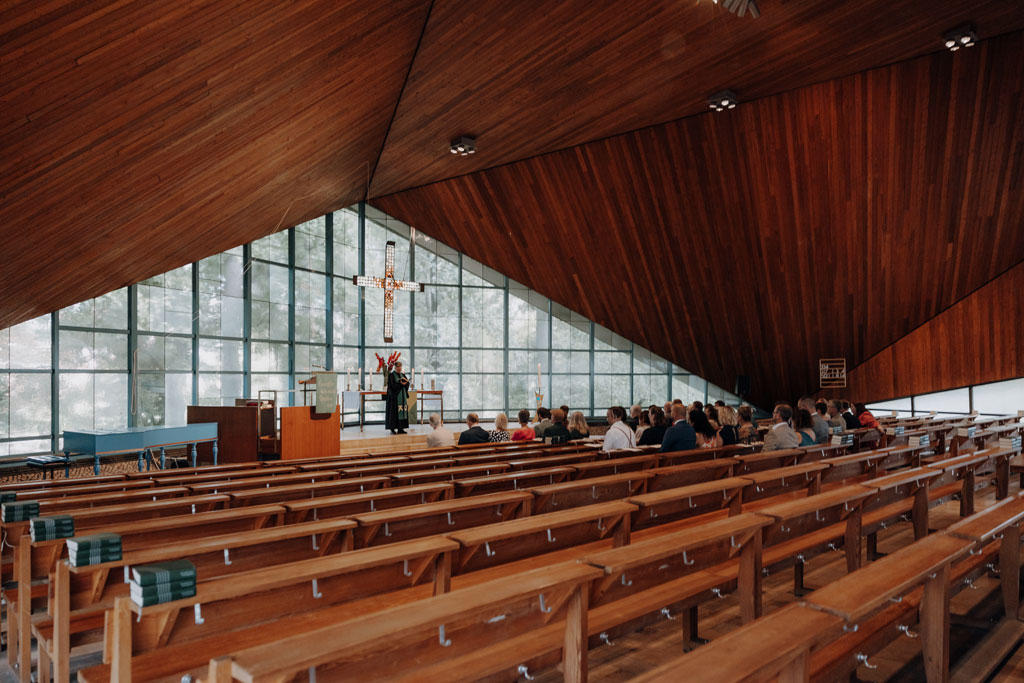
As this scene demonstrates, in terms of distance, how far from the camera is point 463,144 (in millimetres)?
9789

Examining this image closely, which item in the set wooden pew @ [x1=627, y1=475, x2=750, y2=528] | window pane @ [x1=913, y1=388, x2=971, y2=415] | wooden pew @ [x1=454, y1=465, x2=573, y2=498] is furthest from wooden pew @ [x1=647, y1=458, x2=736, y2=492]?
window pane @ [x1=913, y1=388, x2=971, y2=415]

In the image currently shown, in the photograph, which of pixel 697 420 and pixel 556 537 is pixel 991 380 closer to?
pixel 697 420

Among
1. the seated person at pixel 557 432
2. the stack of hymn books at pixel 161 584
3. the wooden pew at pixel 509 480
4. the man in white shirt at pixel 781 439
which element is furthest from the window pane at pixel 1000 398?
the stack of hymn books at pixel 161 584

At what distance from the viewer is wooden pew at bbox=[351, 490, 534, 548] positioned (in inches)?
110

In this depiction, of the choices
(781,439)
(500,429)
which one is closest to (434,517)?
(781,439)

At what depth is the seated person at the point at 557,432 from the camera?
6746mm

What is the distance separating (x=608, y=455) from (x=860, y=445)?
297 cm

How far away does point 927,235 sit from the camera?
953 cm

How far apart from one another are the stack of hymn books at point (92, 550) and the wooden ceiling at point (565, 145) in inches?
112

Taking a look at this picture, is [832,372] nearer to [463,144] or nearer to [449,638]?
[463,144]

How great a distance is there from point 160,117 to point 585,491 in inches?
176

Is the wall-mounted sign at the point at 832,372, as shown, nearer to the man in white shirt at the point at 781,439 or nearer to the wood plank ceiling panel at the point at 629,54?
the wood plank ceiling panel at the point at 629,54

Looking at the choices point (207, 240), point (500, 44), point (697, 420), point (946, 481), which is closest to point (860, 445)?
point (697, 420)

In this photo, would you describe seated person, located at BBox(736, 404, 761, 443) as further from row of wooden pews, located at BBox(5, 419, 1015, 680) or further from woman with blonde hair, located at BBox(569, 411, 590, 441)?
row of wooden pews, located at BBox(5, 419, 1015, 680)
